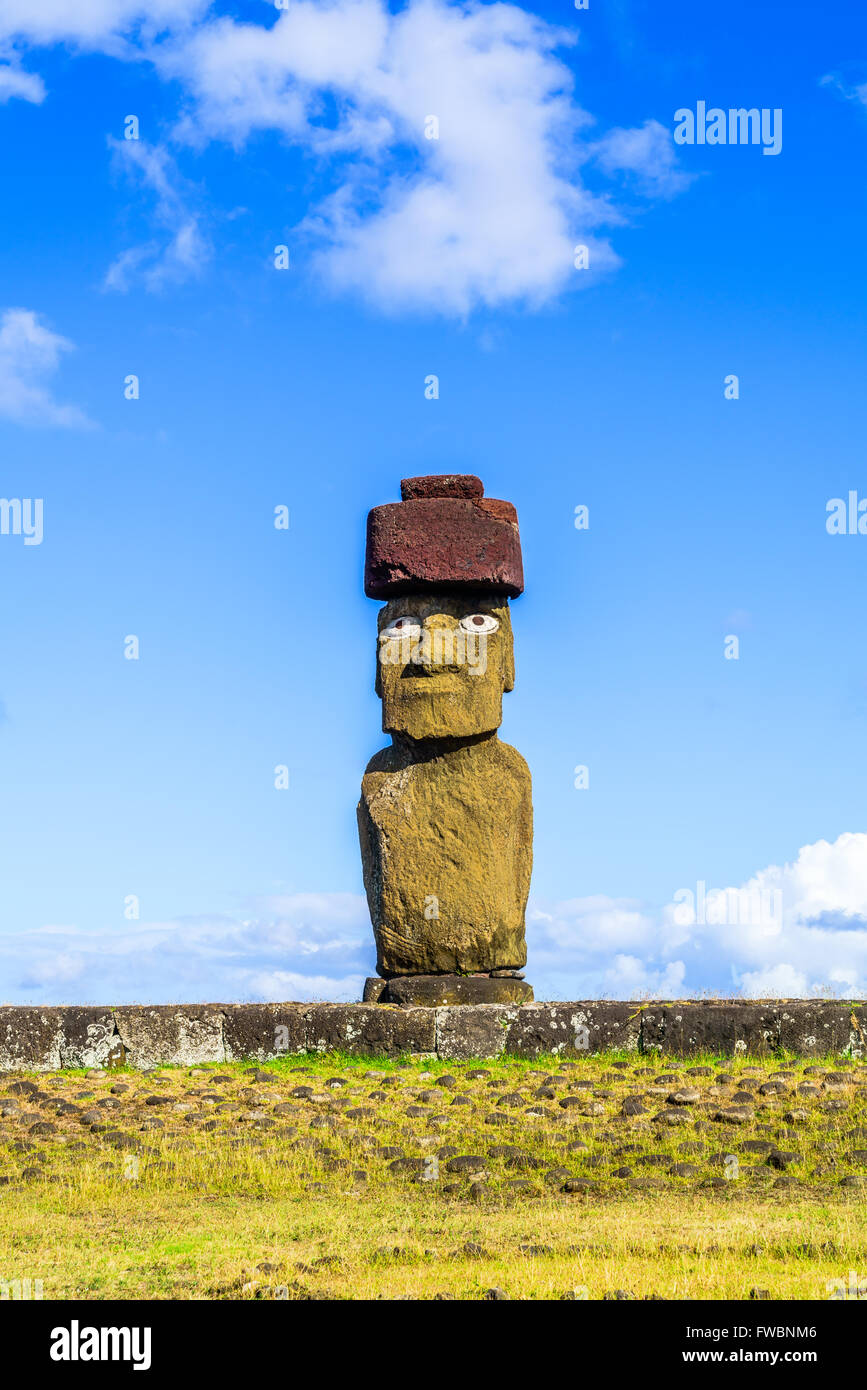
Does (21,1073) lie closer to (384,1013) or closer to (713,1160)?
(384,1013)

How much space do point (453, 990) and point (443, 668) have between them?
3201 millimetres

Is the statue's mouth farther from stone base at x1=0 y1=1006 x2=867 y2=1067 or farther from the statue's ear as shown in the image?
stone base at x1=0 y1=1006 x2=867 y2=1067

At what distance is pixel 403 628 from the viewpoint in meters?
14.1

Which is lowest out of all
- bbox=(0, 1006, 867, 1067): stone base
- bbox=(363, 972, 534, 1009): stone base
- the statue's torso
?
bbox=(0, 1006, 867, 1067): stone base

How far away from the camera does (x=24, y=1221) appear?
8000mm

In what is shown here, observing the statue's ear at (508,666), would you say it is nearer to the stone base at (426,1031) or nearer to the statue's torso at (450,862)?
the statue's torso at (450,862)

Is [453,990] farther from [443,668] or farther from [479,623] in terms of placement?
[479,623]

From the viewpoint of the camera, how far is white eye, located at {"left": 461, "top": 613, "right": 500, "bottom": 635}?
14.0 meters

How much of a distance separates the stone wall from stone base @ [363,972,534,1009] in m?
0.61

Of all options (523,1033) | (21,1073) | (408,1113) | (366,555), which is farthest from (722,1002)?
(21,1073)

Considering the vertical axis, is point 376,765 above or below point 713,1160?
above

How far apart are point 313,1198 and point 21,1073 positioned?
19.6 ft
